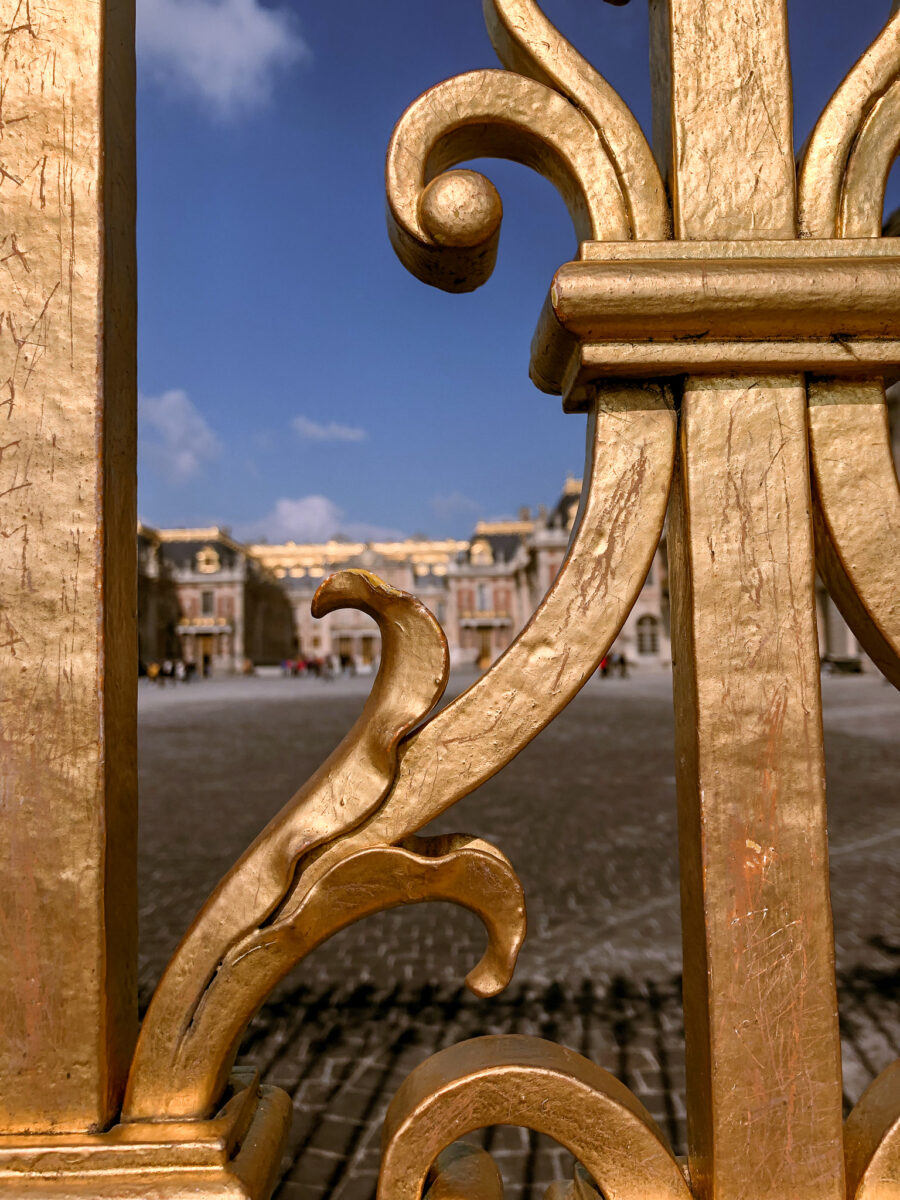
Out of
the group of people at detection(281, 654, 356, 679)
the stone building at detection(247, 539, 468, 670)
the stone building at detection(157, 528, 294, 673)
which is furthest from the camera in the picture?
the stone building at detection(247, 539, 468, 670)

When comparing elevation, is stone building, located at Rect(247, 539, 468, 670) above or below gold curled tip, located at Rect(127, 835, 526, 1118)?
above

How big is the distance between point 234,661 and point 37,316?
52.6 m

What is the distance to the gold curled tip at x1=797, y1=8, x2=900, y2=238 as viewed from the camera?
0.69m

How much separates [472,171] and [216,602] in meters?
54.9

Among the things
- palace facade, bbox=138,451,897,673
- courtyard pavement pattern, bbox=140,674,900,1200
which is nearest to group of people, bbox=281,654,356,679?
palace facade, bbox=138,451,897,673

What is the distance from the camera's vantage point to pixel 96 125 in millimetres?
714

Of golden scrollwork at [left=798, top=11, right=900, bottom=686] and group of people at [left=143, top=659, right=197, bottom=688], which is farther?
group of people at [left=143, top=659, right=197, bottom=688]

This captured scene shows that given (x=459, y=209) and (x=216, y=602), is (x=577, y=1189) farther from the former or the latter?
(x=216, y=602)

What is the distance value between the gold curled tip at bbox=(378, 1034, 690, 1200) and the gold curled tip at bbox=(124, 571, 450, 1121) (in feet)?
0.60

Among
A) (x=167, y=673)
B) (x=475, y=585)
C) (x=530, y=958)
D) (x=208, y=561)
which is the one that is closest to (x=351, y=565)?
(x=208, y=561)

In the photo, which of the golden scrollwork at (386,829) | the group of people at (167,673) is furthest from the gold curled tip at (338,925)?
the group of people at (167,673)

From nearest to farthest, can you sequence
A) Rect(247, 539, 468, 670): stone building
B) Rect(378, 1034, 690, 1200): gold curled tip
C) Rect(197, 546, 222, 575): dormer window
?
1. Rect(378, 1034, 690, 1200): gold curled tip
2. Rect(197, 546, 222, 575): dormer window
3. Rect(247, 539, 468, 670): stone building

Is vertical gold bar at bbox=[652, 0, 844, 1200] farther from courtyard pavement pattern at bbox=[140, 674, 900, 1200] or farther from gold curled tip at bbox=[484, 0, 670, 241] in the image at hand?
courtyard pavement pattern at bbox=[140, 674, 900, 1200]

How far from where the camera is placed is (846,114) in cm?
69
